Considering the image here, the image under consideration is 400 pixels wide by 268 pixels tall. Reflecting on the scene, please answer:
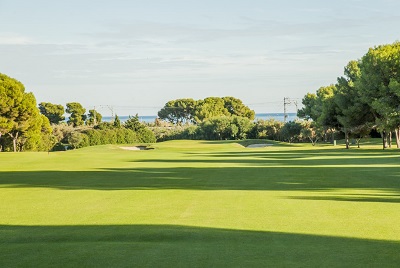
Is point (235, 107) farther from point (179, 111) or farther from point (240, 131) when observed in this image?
point (240, 131)

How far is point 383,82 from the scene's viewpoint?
5144 centimetres

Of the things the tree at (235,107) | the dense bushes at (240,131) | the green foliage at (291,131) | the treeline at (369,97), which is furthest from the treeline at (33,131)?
the tree at (235,107)

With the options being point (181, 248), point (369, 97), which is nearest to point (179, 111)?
point (369, 97)

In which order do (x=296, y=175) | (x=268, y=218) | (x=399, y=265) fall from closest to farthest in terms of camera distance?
(x=399, y=265) < (x=268, y=218) < (x=296, y=175)

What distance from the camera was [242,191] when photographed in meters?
20.1

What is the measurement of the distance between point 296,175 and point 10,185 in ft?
38.2

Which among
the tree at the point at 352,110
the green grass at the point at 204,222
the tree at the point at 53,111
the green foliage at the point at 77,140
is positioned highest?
the tree at the point at 53,111

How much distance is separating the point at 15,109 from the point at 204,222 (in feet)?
204

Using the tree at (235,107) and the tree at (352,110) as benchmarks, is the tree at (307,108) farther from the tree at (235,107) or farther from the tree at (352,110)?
the tree at (352,110)

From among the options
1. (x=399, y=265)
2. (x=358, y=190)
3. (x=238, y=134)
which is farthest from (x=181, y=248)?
(x=238, y=134)

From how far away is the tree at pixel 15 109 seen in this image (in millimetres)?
70062

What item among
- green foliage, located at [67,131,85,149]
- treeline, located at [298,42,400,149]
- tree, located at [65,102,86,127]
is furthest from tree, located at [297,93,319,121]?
tree, located at [65,102,86,127]

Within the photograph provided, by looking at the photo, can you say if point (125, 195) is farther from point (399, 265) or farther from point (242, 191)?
point (399, 265)

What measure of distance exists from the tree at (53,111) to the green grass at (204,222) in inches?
4189
